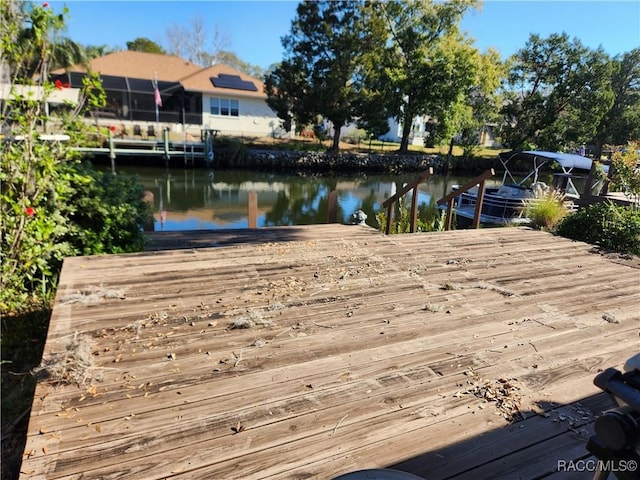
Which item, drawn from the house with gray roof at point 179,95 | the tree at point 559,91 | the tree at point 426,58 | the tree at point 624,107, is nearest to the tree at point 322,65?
the tree at point 426,58

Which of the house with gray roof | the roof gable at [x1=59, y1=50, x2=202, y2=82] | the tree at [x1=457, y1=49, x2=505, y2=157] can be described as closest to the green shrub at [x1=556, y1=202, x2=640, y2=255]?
the tree at [x1=457, y1=49, x2=505, y2=157]

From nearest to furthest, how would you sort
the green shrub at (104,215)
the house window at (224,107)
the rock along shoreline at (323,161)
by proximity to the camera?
the green shrub at (104,215) < the rock along shoreline at (323,161) < the house window at (224,107)

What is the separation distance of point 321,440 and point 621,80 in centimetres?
3984

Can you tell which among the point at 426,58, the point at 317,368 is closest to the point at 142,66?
the point at 426,58

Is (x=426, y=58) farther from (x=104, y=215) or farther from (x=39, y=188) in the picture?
(x=39, y=188)

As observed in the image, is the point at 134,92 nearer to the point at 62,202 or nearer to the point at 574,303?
the point at 62,202

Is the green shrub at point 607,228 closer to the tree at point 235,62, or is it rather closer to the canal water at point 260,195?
the canal water at point 260,195

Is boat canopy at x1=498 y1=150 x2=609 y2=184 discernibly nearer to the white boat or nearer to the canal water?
the white boat

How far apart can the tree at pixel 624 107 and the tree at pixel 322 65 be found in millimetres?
19862

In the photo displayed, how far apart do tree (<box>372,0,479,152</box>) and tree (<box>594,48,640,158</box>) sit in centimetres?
1389

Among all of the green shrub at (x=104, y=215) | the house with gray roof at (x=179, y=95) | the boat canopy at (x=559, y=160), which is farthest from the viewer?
the house with gray roof at (x=179, y=95)

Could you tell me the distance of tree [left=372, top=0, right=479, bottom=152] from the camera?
23.8m

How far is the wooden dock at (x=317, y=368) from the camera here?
5.82ft

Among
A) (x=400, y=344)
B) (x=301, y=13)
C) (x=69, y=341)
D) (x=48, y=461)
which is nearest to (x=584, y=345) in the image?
(x=400, y=344)
